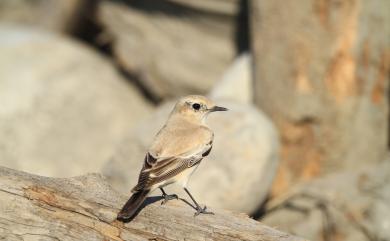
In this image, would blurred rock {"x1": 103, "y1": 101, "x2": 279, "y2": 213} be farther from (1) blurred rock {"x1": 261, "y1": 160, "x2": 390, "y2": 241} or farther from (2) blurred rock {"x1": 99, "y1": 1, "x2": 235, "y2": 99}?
(2) blurred rock {"x1": 99, "y1": 1, "x2": 235, "y2": 99}

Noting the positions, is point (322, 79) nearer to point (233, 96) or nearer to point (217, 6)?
point (233, 96)

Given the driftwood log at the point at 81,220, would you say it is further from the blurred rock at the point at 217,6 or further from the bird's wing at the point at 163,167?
the blurred rock at the point at 217,6

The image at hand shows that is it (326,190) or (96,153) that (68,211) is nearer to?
(326,190)

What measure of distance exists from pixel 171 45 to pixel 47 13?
3270 mm

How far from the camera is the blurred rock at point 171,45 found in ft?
51.6

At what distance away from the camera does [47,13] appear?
17.8 meters

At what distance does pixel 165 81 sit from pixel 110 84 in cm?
112

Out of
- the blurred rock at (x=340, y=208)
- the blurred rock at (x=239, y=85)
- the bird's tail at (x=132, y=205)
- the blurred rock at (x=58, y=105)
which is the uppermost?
the blurred rock at (x=58, y=105)

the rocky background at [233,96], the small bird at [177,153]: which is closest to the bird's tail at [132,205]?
the small bird at [177,153]

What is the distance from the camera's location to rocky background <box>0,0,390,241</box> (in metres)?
12.3

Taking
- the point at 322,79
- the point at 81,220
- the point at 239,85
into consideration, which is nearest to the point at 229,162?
the point at 322,79

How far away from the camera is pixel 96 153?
15297 millimetres

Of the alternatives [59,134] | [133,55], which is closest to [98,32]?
[133,55]

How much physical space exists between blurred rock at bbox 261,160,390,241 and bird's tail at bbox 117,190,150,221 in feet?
16.5
